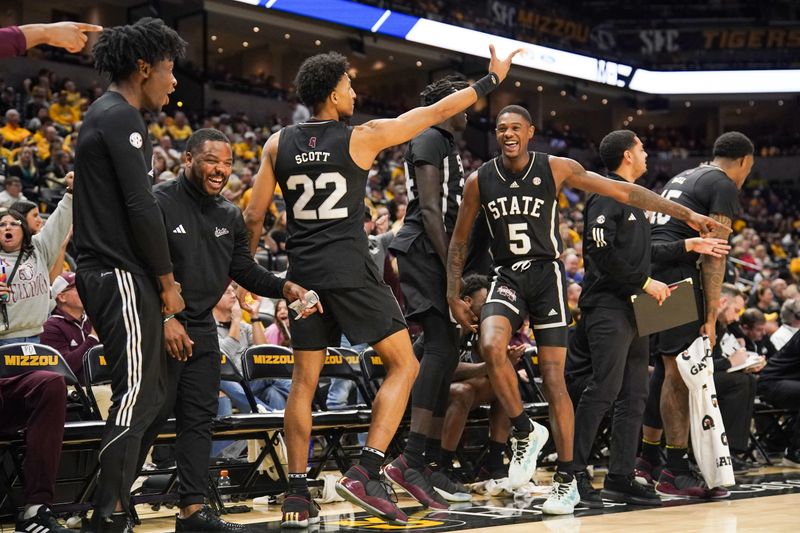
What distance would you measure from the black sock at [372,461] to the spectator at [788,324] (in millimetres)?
6192

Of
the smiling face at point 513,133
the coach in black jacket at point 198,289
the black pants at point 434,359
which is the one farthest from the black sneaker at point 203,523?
the smiling face at point 513,133

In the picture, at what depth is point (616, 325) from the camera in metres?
5.66

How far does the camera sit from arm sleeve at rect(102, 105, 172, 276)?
12.3 ft

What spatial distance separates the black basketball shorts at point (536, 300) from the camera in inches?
208

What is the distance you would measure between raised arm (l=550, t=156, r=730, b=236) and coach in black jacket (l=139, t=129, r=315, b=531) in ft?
5.69

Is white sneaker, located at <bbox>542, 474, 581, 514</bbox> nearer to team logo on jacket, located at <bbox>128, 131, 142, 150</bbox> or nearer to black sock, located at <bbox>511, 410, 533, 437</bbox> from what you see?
black sock, located at <bbox>511, 410, 533, 437</bbox>

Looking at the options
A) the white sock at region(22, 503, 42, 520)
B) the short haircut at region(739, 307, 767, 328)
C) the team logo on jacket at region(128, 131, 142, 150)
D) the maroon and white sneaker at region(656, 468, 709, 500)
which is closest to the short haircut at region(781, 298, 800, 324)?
the short haircut at region(739, 307, 767, 328)

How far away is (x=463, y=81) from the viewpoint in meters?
5.91

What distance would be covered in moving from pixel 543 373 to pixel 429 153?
1390 mm

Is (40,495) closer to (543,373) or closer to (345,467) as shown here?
(345,467)

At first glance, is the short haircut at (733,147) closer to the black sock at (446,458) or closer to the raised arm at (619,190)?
the raised arm at (619,190)

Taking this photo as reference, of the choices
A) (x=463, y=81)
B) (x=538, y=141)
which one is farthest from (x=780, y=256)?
(x=463, y=81)


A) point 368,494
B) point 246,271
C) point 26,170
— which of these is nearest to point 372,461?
point 368,494

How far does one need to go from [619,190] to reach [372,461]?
206cm
